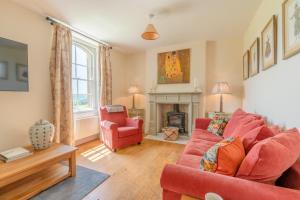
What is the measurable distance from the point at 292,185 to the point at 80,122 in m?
3.53

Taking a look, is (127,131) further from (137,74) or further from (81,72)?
(137,74)

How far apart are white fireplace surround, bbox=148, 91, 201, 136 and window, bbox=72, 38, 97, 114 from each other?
5.21 ft

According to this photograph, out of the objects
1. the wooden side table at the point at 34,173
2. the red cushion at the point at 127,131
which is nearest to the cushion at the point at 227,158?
the wooden side table at the point at 34,173

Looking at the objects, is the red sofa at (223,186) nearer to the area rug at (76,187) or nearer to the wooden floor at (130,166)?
the wooden floor at (130,166)

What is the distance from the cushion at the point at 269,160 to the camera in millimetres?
885

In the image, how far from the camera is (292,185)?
96 centimetres

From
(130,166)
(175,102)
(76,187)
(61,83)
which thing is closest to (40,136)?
(76,187)

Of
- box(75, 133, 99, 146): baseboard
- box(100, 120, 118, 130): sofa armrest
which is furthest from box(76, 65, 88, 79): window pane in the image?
box(75, 133, 99, 146): baseboard

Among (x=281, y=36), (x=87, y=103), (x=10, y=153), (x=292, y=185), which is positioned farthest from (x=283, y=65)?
(x=87, y=103)

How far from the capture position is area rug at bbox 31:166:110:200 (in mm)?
1720

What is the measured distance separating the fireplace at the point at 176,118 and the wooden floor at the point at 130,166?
34.7 inches

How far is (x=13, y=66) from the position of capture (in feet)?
7.11

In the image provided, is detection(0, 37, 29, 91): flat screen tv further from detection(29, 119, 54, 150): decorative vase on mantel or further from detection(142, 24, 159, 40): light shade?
detection(142, 24, 159, 40): light shade

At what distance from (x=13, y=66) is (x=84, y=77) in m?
1.72
